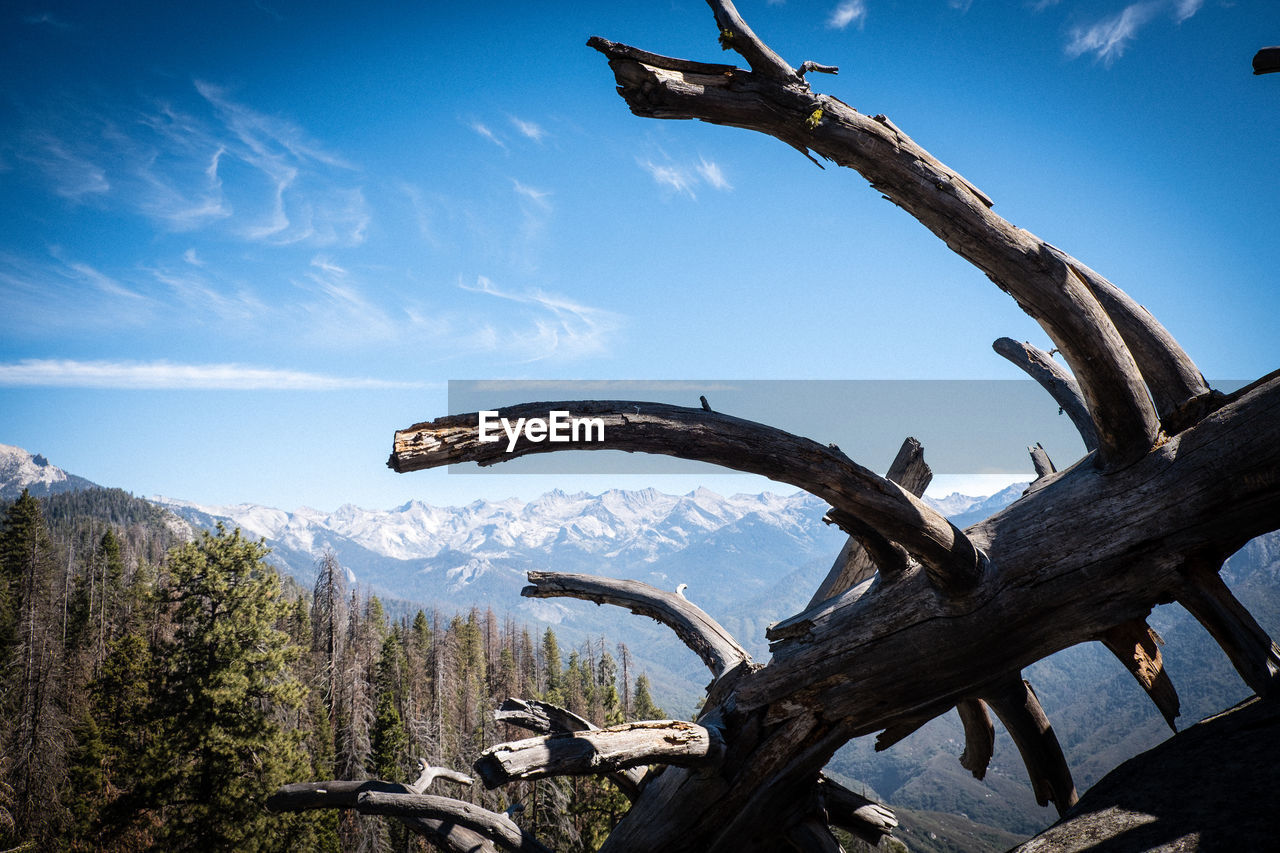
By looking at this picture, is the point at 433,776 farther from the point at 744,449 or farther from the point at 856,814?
the point at 744,449

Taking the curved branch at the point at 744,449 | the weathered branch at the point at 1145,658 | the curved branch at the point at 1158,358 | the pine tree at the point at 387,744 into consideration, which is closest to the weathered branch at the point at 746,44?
the curved branch at the point at 744,449

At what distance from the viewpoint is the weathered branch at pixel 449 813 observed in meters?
3.90

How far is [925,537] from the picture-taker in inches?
126

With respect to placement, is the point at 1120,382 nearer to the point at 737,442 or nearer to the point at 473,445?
the point at 737,442

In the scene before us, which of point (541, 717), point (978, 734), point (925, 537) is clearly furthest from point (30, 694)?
point (925, 537)

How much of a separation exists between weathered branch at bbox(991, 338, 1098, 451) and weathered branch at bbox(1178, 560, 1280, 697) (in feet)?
3.29

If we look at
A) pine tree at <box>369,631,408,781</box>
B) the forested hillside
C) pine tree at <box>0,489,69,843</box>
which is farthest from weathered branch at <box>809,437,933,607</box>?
pine tree at <box>0,489,69,843</box>

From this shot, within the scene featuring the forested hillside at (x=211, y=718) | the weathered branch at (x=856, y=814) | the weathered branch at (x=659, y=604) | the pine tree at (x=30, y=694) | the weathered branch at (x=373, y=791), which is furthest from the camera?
the pine tree at (x=30, y=694)

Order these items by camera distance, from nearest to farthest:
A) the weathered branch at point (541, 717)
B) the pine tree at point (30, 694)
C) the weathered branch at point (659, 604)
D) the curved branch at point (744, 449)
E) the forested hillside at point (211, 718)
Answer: the curved branch at point (744, 449)
the weathered branch at point (541, 717)
the weathered branch at point (659, 604)
the forested hillside at point (211, 718)
the pine tree at point (30, 694)

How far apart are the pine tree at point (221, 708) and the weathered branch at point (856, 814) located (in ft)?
83.0

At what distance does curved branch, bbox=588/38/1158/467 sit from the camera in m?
2.97

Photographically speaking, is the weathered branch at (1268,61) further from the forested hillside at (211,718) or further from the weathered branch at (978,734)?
the forested hillside at (211,718)

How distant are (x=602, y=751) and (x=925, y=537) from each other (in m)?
1.85

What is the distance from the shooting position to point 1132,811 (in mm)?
3111
